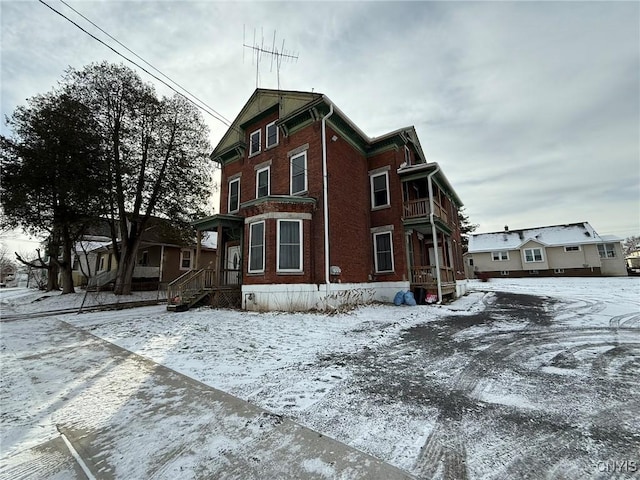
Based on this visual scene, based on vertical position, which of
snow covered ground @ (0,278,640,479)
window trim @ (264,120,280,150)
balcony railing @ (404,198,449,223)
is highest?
window trim @ (264,120,280,150)

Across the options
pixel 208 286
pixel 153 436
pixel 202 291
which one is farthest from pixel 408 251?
pixel 153 436

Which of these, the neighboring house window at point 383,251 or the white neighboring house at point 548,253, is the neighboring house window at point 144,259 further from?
the white neighboring house at point 548,253

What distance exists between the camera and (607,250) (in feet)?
97.8

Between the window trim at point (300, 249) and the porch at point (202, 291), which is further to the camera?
the porch at point (202, 291)

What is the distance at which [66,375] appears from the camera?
4598 mm

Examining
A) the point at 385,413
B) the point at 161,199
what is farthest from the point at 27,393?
the point at 161,199

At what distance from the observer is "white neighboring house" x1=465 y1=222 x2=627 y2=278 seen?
2933 cm

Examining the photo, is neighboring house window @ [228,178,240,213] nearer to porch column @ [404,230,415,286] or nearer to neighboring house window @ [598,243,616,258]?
porch column @ [404,230,415,286]

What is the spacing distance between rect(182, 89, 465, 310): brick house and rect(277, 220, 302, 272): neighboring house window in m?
0.04

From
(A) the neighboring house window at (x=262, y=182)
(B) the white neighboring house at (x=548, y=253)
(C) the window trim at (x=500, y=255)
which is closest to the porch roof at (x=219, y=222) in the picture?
(A) the neighboring house window at (x=262, y=182)

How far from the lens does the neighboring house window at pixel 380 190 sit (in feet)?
46.2

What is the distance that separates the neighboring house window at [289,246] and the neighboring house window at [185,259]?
18.4 meters

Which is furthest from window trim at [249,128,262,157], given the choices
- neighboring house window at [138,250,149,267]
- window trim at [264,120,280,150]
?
neighboring house window at [138,250,149,267]

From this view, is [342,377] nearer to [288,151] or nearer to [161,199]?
[288,151]
